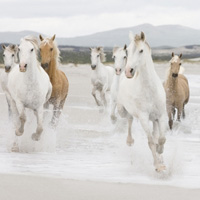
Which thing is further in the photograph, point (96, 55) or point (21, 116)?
point (96, 55)

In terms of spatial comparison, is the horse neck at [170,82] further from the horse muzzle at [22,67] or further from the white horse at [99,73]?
the white horse at [99,73]

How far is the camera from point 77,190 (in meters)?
5.92

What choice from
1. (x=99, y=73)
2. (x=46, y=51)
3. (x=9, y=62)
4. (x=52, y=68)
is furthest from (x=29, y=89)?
(x=99, y=73)

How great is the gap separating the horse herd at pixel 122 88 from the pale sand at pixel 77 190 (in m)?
0.99

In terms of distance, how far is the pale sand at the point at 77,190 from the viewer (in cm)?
559

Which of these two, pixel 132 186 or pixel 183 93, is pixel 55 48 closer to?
pixel 183 93

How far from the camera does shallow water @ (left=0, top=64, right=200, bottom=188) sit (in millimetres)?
7047

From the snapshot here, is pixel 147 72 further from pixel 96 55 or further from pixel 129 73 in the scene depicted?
pixel 96 55

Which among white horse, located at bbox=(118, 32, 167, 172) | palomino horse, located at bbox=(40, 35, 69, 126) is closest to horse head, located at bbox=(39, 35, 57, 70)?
palomino horse, located at bbox=(40, 35, 69, 126)

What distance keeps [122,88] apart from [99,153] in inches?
60.0

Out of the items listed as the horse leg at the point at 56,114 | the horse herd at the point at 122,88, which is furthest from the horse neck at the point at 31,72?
the horse leg at the point at 56,114

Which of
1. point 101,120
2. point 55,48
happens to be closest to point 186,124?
point 101,120

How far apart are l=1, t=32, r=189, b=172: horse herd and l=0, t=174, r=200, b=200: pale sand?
0.99 metres

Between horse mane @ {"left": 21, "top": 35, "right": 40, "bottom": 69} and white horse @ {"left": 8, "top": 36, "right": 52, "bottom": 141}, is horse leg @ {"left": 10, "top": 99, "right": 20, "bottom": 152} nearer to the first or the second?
white horse @ {"left": 8, "top": 36, "right": 52, "bottom": 141}
